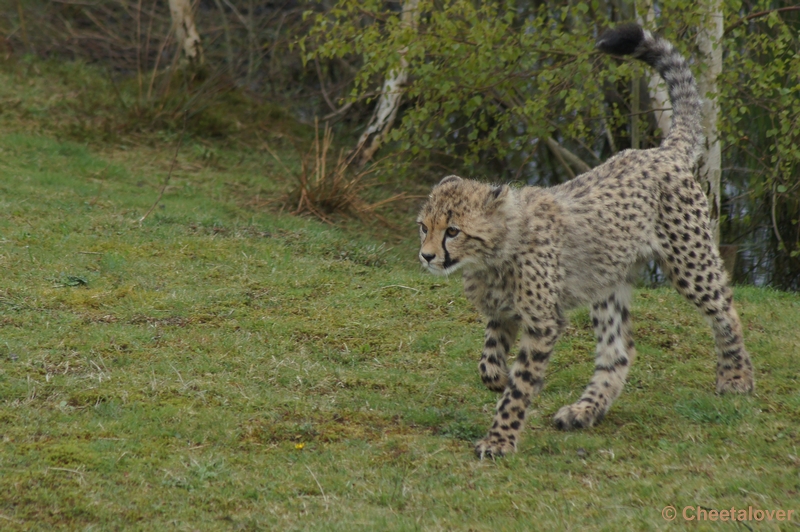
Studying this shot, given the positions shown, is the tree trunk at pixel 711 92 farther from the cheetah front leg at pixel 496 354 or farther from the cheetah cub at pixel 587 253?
the cheetah front leg at pixel 496 354

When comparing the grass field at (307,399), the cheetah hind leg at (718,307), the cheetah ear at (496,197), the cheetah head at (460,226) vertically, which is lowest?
the grass field at (307,399)

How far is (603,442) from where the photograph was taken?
5230mm

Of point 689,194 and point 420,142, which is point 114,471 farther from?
point 420,142

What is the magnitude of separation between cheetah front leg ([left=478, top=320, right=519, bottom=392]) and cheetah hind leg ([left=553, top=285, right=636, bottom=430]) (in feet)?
1.36

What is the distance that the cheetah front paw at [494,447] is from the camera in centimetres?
496

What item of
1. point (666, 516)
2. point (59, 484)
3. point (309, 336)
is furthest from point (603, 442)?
point (59, 484)

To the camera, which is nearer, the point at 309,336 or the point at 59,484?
the point at 59,484

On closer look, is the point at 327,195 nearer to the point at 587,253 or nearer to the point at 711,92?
the point at 711,92

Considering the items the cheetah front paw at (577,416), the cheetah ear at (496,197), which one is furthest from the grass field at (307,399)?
the cheetah ear at (496,197)

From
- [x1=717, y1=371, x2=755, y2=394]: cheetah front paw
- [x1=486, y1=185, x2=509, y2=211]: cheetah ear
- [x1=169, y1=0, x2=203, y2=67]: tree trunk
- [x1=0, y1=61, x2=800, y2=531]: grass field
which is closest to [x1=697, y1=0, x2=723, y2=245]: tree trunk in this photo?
[x1=0, y1=61, x2=800, y2=531]: grass field

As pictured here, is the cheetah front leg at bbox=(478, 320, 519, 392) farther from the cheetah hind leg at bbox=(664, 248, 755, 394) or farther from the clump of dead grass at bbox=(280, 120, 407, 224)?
the clump of dead grass at bbox=(280, 120, 407, 224)

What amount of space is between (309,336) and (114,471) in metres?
2.34

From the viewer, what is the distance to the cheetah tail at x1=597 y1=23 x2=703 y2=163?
6.23m

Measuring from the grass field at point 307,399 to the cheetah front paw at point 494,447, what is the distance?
0.40 ft
